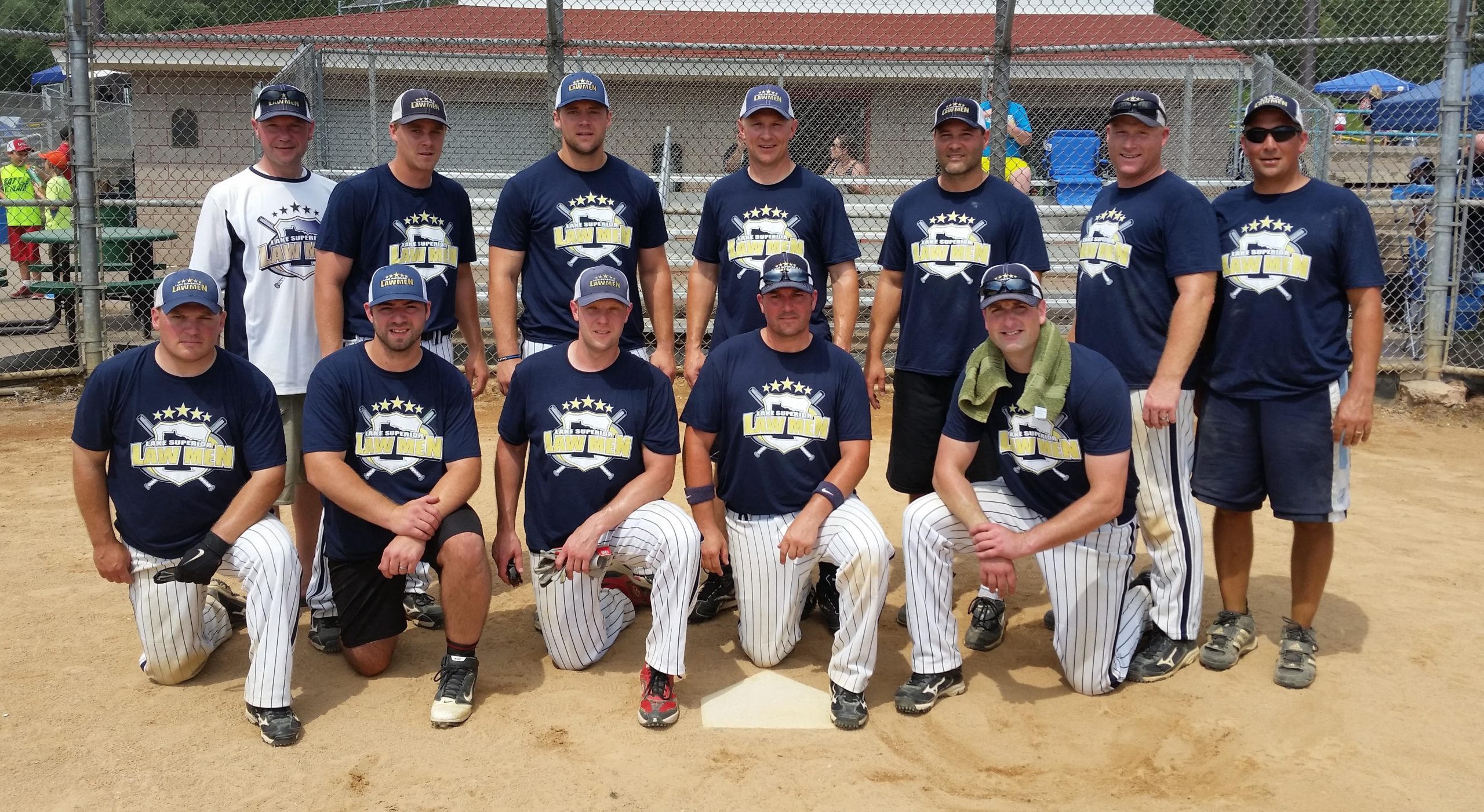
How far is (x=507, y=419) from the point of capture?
166 inches

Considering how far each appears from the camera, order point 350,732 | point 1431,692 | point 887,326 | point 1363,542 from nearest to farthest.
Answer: point 350,732 → point 1431,692 → point 887,326 → point 1363,542

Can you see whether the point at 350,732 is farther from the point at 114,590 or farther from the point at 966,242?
the point at 966,242

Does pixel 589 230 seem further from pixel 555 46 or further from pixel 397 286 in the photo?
pixel 555 46

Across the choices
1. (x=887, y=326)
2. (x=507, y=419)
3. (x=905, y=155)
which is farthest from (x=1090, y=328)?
(x=905, y=155)

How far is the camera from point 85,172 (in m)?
7.97

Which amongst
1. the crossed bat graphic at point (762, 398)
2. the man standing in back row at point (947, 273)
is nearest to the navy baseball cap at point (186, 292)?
the crossed bat graphic at point (762, 398)

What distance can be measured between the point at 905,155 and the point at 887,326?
933cm

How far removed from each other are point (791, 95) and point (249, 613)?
396 inches

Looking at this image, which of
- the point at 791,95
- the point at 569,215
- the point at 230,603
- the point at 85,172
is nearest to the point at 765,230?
the point at 569,215

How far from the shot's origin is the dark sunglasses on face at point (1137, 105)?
163 inches

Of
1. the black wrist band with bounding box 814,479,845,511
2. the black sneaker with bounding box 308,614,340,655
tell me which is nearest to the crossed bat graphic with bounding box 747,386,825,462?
the black wrist band with bounding box 814,479,845,511

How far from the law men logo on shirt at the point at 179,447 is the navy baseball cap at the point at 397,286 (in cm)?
70

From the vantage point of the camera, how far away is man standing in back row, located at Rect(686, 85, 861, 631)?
462 cm

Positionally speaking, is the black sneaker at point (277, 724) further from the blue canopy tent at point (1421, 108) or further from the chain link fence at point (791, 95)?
the blue canopy tent at point (1421, 108)
